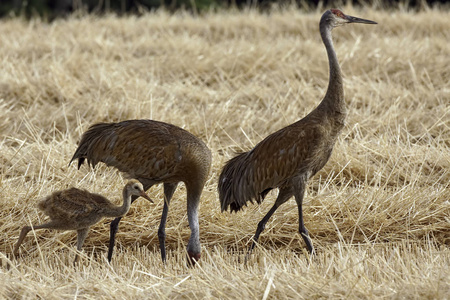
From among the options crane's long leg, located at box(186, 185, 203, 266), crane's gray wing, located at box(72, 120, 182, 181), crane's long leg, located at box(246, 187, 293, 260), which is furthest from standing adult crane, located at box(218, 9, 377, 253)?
crane's gray wing, located at box(72, 120, 182, 181)

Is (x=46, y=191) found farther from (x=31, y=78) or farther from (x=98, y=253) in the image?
(x=31, y=78)

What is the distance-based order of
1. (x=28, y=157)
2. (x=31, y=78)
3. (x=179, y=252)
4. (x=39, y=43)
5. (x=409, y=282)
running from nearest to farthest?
(x=409, y=282) < (x=179, y=252) < (x=28, y=157) < (x=31, y=78) < (x=39, y=43)

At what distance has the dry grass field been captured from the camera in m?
3.49

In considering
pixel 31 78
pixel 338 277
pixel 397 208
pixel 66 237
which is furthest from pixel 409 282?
pixel 31 78

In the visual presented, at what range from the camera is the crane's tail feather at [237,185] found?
14.5 ft

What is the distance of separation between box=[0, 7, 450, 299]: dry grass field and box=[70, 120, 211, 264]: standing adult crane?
25 centimetres

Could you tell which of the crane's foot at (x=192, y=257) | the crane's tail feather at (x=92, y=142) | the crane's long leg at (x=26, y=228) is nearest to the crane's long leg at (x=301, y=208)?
the crane's foot at (x=192, y=257)

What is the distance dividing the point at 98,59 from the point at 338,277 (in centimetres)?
529

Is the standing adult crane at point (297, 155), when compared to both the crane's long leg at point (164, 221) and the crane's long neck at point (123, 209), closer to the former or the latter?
the crane's long leg at point (164, 221)

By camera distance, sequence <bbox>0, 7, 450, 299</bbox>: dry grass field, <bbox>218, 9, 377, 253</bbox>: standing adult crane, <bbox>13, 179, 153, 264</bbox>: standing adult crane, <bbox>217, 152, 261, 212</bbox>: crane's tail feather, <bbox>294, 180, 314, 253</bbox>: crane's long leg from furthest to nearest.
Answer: <bbox>217, 152, 261, 212</bbox>: crane's tail feather, <bbox>294, 180, 314, 253</bbox>: crane's long leg, <bbox>218, 9, 377, 253</bbox>: standing adult crane, <bbox>13, 179, 153, 264</bbox>: standing adult crane, <bbox>0, 7, 450, 299</bbox>: dry grass field

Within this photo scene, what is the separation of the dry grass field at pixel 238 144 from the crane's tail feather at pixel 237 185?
22cm

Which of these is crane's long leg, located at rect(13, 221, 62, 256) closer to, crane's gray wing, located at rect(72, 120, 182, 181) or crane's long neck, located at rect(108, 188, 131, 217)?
crane's long neck, located at rect(108, 188, 131, 217)

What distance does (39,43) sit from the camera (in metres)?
9.02

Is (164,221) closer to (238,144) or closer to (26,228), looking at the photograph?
(26,228)
